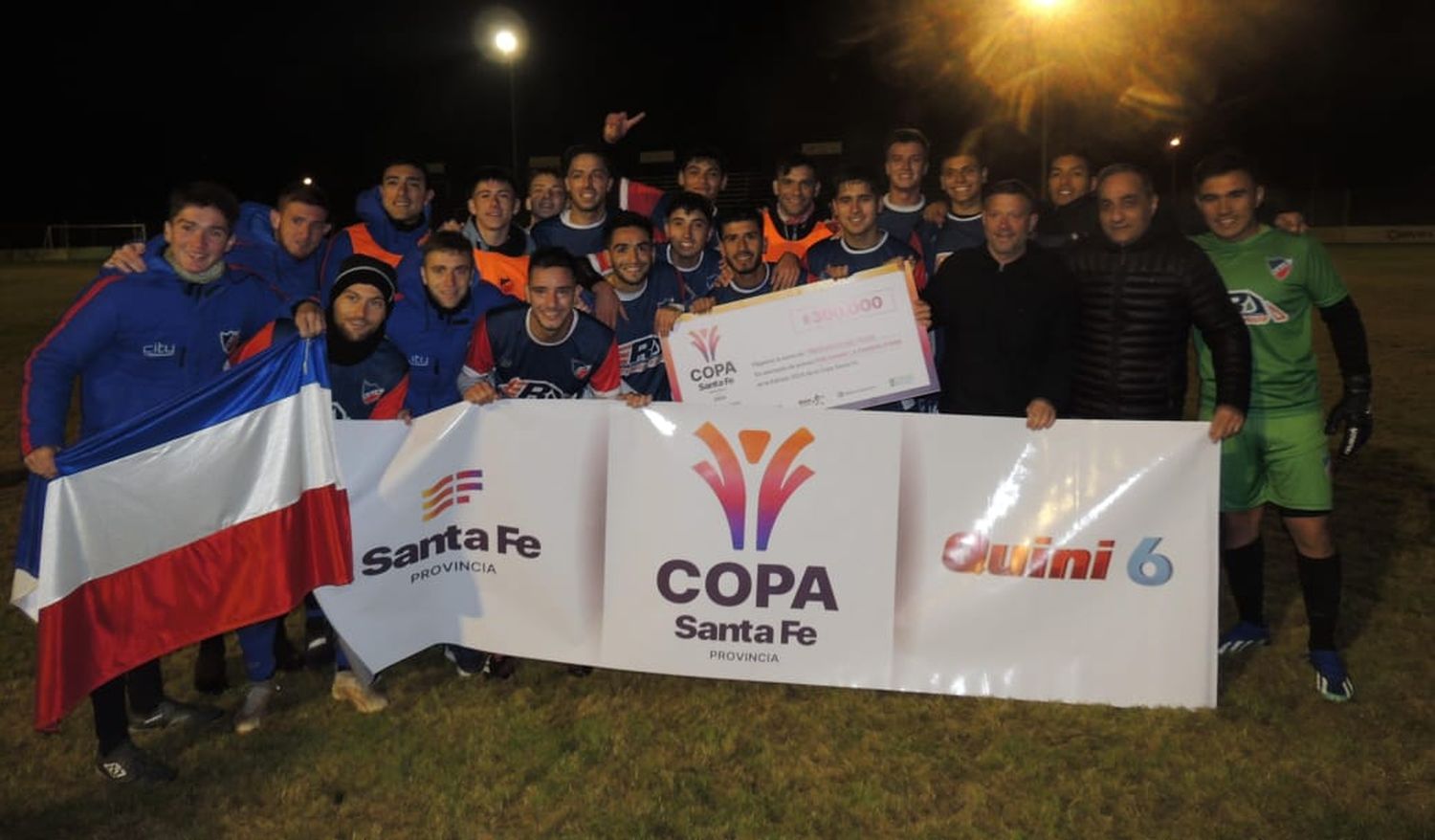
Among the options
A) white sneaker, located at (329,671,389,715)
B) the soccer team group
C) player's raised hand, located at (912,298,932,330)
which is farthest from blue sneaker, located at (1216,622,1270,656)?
white sneaker, located at (329,671,389,715)

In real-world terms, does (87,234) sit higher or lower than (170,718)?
higher

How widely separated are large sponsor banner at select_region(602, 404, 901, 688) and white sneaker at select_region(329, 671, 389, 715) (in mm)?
1062

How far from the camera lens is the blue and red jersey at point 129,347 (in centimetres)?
375

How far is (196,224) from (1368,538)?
6849 millimetres

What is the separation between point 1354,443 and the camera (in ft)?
14.9

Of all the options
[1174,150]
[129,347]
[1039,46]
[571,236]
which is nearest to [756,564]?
[571,236]

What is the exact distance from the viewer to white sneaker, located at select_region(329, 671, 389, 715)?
172 inches

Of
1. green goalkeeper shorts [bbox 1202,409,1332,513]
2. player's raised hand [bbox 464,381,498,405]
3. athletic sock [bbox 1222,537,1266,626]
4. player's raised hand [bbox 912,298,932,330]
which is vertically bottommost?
athletic sock [bbox 1222,537,1266,626]

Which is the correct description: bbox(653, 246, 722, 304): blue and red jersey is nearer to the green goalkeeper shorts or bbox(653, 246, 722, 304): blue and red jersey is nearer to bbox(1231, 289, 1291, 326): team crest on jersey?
bbox(1231, 289, 1291, 326): team crest on jersey

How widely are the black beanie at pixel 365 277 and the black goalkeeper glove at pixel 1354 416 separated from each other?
166 inches

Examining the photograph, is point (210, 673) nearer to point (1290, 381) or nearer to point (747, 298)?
point (747, 298)

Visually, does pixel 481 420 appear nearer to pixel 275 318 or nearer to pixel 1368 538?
pixel 275 318

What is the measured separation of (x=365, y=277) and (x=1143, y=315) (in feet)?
11.1

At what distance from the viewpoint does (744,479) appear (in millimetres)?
4434
